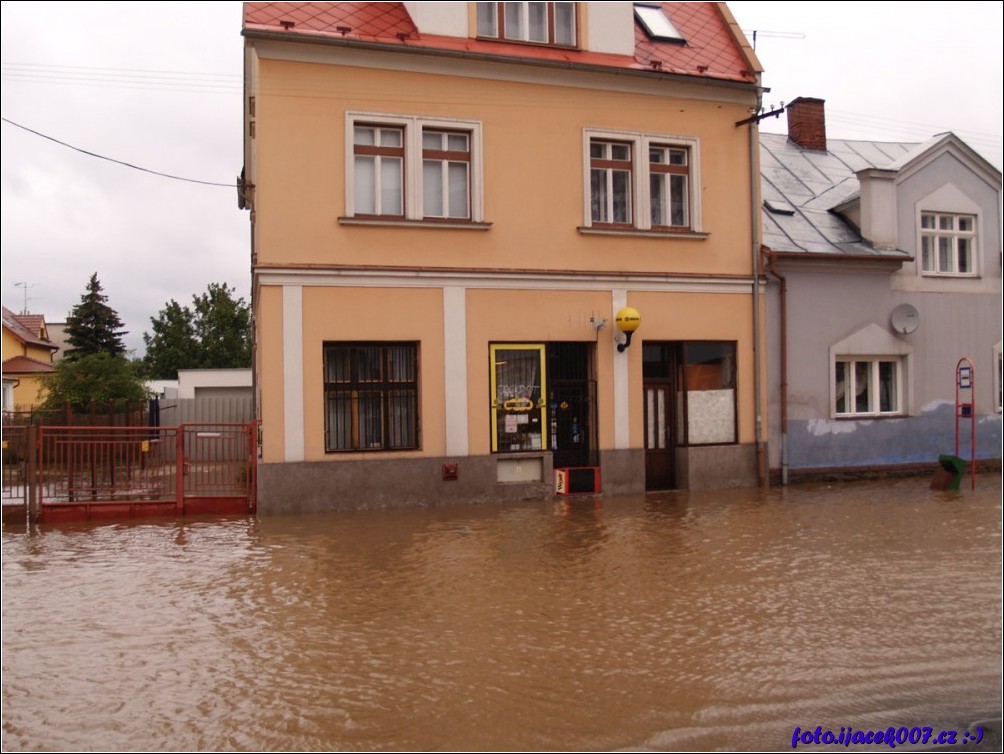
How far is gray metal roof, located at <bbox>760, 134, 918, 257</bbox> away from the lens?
55.6 feet

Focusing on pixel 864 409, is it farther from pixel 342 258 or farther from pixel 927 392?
pixel 342 258

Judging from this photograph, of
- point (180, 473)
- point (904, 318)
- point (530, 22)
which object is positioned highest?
point (530, 22)

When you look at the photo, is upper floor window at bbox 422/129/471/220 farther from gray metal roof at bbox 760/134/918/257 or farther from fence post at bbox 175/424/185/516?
gray metal roof at bbox 760/134/918/257

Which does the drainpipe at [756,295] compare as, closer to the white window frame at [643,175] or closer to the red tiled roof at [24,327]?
the white window frame at [643,175]

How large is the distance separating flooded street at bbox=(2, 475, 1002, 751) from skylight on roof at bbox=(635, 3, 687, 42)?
9.34 metres

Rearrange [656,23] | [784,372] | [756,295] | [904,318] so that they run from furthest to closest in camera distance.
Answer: [904,318]
[656,23]
[784,372]
[756,295]

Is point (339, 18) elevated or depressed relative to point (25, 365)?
elevated

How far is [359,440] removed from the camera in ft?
45.3

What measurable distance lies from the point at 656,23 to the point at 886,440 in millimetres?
8942

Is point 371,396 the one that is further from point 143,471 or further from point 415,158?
point 415,158

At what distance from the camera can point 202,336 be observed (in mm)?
62469

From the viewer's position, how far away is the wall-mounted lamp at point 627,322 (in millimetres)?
14633

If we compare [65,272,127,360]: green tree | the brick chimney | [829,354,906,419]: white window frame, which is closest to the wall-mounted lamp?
[829,354,906,419]: white window frame

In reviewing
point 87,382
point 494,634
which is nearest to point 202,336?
point 87,382
